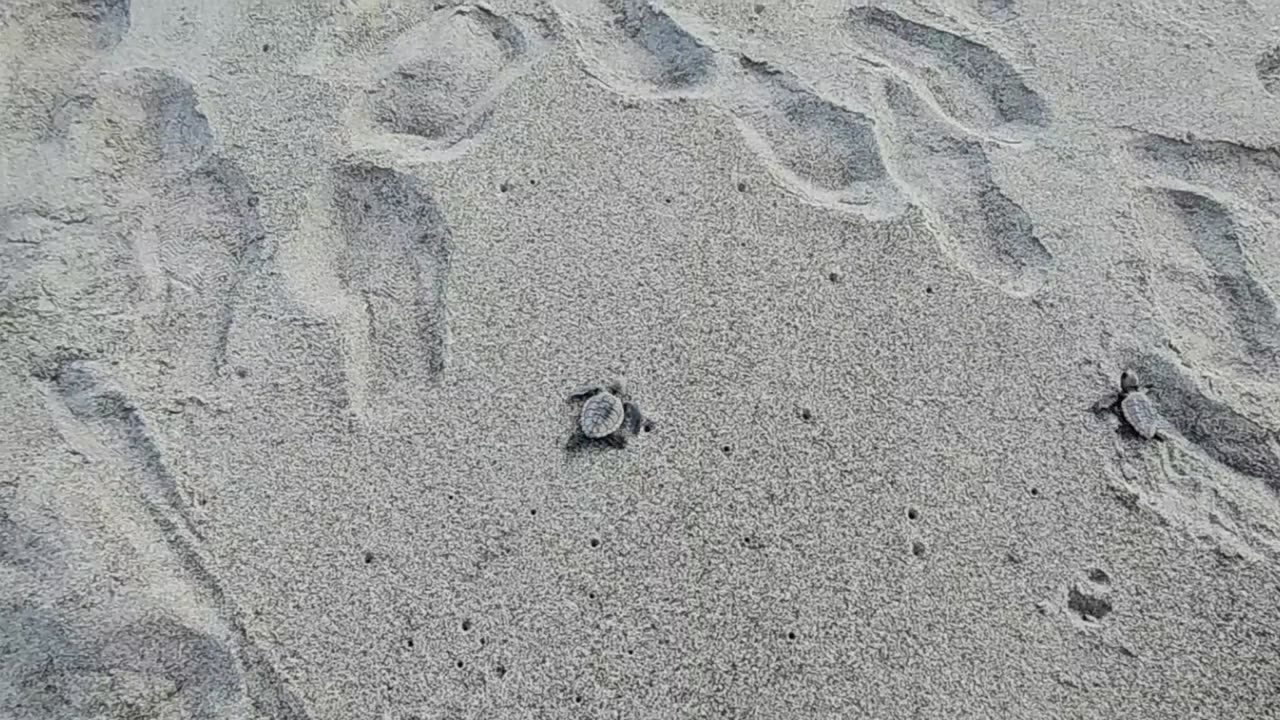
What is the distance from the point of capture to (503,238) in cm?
147

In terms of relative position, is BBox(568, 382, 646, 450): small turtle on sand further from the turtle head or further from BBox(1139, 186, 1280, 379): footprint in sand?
BBox(1139, 186, 1280, 379): footprint in sand

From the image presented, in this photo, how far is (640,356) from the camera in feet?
4.53

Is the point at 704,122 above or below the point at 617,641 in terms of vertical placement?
above

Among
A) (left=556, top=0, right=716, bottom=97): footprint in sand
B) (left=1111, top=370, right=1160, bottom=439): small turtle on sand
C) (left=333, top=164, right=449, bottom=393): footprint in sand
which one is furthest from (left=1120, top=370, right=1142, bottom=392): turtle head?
(left=333, top=164, right=449, bottom=393): footprint in sand

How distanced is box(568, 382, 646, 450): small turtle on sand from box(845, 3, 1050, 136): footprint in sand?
0.68 meters

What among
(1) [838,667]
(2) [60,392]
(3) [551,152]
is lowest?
(1) [838,667]

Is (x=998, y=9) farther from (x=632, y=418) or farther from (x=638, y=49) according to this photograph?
(x=632, y=418)

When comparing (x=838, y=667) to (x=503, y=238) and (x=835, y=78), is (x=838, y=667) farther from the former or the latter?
(x=835, y=78)

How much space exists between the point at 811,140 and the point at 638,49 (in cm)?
32

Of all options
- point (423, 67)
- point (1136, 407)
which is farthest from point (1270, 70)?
point (423, 67)

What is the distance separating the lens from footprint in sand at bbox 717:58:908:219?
1511 mm

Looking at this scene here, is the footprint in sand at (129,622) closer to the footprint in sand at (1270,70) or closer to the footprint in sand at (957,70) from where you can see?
the footprint in sand at (957,70)

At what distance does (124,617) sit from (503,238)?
2.13 ft

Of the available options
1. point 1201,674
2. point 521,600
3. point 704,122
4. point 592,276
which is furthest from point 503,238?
point 1201,674
